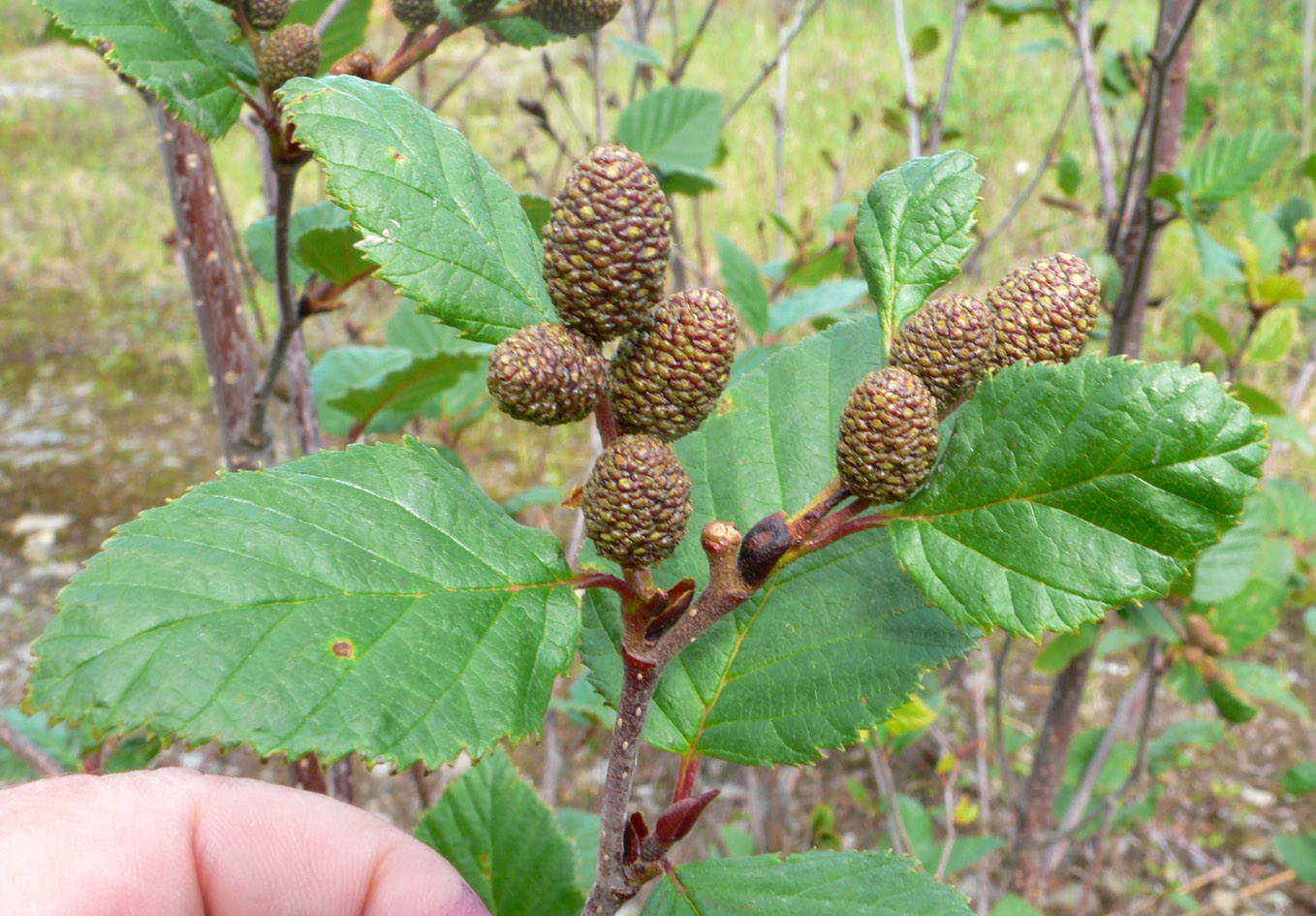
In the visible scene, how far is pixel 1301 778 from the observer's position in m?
2.36

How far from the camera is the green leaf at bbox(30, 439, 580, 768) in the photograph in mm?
573

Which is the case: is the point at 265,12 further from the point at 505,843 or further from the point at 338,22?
the point at 505,843

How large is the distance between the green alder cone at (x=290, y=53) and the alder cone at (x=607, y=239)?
0.54 meters

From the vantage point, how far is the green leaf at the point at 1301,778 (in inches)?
92.1

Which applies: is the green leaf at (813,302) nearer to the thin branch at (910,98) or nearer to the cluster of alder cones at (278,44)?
the thin branch at (910,98)

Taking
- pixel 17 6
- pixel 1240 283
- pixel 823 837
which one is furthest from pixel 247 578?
pixel 17 6

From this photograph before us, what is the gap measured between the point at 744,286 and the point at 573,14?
0.94 meters

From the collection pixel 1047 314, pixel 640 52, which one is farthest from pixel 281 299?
pixel 640 52

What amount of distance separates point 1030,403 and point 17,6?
423 inches

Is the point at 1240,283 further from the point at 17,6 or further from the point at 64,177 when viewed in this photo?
the point at 17,6

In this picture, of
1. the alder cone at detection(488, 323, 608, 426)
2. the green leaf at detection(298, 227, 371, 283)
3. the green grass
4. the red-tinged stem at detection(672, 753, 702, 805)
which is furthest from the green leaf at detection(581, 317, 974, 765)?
the green grass

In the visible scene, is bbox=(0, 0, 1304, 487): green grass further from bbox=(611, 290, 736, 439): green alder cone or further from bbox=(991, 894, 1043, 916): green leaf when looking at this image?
bbox=(611, 290, 736, 439): green alder cone

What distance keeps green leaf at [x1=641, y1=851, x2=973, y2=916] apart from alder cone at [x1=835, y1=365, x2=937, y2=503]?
0.36 m

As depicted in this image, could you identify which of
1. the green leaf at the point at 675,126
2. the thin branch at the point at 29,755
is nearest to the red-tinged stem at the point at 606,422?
the thin branch at the point at 29,755
